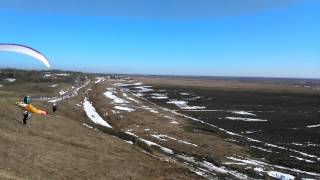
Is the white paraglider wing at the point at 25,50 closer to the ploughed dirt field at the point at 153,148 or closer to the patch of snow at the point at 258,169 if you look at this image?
the ploughed dirt field at the point at 153,148

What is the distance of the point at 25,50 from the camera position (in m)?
20.8

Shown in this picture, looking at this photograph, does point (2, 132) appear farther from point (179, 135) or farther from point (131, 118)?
point (131, 118)

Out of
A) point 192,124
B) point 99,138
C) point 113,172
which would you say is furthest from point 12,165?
point 192,124

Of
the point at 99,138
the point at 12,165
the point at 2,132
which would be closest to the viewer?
the point at 12,165

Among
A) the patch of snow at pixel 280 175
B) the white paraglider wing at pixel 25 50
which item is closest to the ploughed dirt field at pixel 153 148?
the patch of snow at pixel 280 175

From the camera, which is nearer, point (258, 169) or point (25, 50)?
point (25, 50)

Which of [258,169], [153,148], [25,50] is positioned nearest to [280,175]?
[258,169]

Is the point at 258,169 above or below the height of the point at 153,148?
below

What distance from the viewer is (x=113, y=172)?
1684 centimetres

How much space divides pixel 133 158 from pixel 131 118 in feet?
65.0

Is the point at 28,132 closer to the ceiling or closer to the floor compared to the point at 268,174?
closer to the ceiling

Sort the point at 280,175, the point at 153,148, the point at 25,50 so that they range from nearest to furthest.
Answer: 1. the point at 280,175
2. the point at 25,50
3. the point at 153,148

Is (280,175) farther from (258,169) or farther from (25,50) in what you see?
(25,50)

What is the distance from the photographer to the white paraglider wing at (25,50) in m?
19.4
